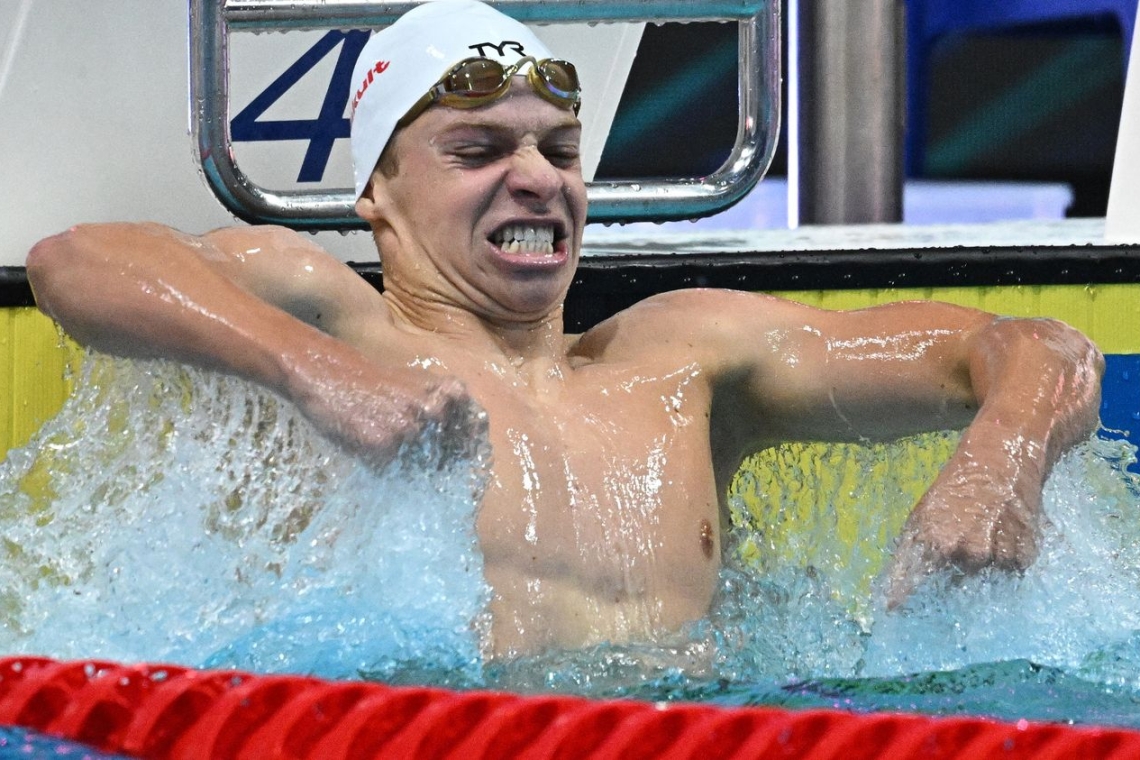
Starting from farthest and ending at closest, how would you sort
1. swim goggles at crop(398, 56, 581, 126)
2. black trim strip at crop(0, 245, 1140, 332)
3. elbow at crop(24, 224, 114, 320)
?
black trim strip at crop(0, 245, 1140, 332), swim goggles at crop(398, 56, 581, 126), elbow at crop(24, 224, 114, 320)

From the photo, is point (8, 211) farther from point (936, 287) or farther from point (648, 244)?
point (936, 287)

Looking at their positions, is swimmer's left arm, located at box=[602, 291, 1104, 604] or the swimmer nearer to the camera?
the swimmer

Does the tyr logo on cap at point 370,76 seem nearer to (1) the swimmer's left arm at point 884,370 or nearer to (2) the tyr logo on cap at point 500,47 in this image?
(2) the tyr logo on cap at point 500,47

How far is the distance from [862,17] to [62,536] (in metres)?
2.26

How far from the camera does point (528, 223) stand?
7.22ft

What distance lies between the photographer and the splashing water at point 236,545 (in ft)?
6.24

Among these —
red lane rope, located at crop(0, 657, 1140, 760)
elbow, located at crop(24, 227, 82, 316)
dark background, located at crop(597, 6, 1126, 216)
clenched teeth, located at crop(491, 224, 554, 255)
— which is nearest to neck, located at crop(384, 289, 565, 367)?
clenched teeth, located at crop(491, 224, 554, 255)

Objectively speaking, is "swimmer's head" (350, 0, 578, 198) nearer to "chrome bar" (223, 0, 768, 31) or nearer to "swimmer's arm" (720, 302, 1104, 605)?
"chrome bar" (223, 0, 768, 31)

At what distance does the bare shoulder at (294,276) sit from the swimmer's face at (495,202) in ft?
0.42

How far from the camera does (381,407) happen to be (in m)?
1.74

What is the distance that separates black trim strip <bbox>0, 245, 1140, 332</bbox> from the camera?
2.69 meters

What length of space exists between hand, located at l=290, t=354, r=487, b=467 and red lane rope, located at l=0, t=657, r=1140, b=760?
27cm

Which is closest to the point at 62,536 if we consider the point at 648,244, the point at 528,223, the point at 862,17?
the point at 528,223

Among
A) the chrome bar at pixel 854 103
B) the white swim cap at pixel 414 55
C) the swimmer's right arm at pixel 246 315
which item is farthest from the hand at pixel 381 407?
the chrome bar at pixel 854 103
